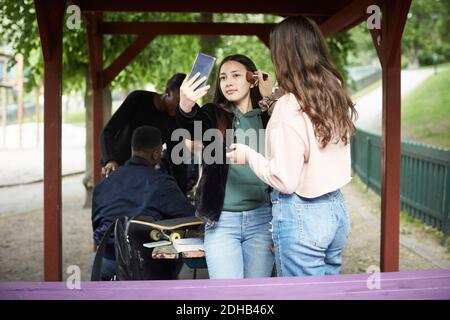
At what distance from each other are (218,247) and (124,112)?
2513 mm

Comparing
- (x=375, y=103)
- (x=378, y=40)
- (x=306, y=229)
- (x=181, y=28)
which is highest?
(x=181, y=28)

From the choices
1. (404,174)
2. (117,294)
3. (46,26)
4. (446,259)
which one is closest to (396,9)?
(46,26)

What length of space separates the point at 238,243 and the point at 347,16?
9.44 feet

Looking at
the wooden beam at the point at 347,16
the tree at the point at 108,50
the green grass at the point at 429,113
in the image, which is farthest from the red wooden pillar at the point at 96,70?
the green grass at the point at 429,113

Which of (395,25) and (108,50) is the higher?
(108,50)

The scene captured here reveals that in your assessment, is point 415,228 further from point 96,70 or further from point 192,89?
point 192,89

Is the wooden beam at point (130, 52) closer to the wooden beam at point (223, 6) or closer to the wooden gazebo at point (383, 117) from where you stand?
the wooden beam at point (223, 6)

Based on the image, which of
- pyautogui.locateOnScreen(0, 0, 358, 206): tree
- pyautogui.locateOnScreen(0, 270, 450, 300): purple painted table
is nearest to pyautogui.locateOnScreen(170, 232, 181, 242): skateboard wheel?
pyautogui.locateOnScreen(0, 270, 450, 300): purple painted table

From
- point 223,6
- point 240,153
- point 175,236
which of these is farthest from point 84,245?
point 240,153

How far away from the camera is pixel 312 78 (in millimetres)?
2213

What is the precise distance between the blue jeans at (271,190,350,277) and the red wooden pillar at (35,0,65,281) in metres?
2.33

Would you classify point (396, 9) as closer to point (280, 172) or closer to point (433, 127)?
point (280, 172)

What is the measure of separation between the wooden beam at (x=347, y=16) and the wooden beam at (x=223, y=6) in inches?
6.5

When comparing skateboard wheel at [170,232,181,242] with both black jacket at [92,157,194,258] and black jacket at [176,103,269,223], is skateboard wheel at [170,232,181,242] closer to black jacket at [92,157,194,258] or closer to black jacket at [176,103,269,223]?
black jacket at [92,157,194,258]
